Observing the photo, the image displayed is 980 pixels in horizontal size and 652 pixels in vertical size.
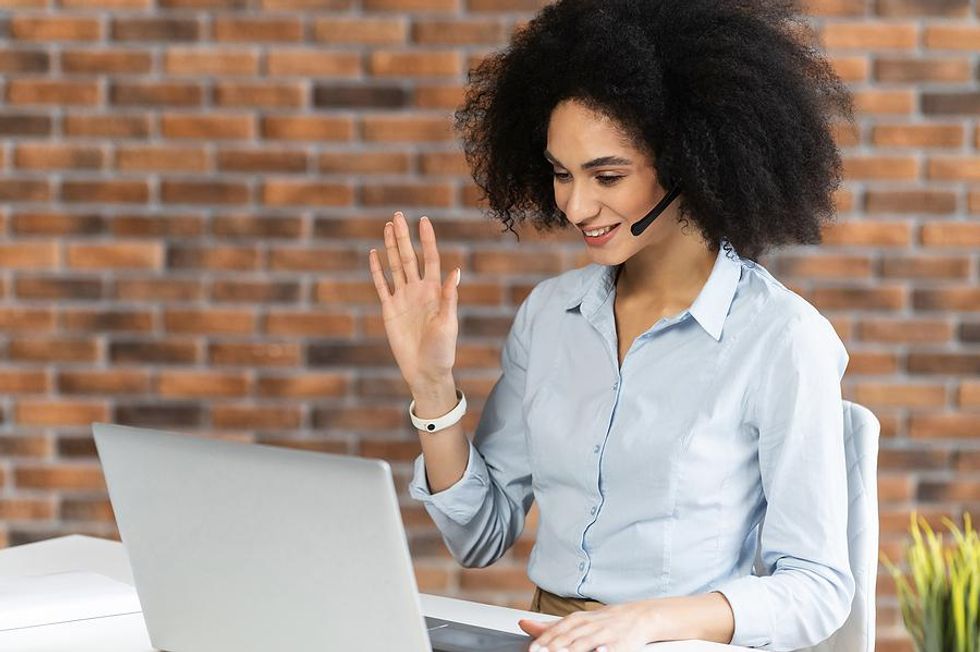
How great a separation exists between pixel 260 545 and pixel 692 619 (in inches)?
21.9

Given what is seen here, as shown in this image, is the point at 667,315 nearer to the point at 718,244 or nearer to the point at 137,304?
the point at 718,244

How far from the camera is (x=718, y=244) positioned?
1725mm

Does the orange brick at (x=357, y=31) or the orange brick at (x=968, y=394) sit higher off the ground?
the orange brick at (x=357, y=31)

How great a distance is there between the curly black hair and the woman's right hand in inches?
12.1

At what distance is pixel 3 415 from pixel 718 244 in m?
1.84

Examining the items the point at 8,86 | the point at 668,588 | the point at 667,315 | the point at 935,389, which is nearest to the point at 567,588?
the point at 668,588

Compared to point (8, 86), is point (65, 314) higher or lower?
lower

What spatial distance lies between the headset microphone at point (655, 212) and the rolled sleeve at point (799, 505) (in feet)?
0.79

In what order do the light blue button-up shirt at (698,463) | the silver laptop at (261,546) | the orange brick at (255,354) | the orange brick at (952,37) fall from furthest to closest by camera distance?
the orange brick at (255,354) < the orange brick at (952,37) < the light blue button-up shirt at (698,463) < the silver laptop at (261,546)

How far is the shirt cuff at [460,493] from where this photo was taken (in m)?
1.77

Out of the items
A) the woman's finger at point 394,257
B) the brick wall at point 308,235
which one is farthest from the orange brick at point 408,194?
the woman's finger at point 394,257

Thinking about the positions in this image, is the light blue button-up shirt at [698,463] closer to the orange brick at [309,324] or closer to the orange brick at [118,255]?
the orange brick at [309,324]

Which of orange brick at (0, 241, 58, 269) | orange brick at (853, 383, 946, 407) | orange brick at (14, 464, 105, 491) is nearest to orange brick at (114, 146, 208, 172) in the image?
orange brick at (0, 241, 58, 269)

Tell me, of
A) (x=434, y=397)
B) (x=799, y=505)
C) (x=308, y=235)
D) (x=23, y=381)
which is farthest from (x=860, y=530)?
(x=23, y=381)
